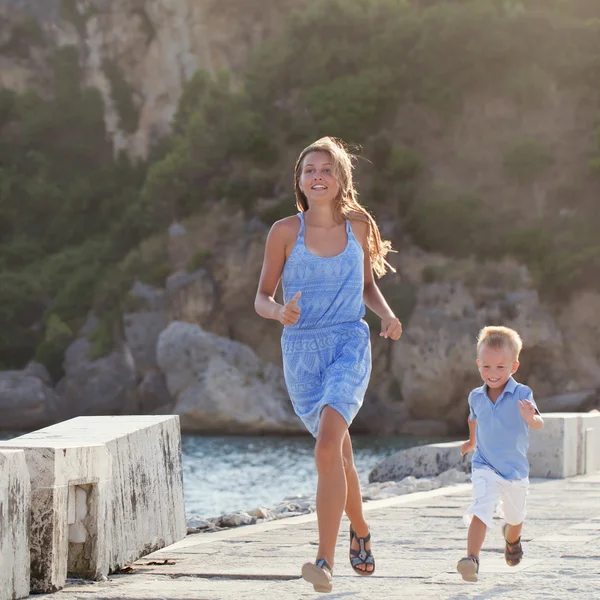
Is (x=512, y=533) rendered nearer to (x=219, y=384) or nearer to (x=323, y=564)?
(x=323, y=564)

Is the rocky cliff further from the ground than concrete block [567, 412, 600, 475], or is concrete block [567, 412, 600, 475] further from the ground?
the rocky cliff

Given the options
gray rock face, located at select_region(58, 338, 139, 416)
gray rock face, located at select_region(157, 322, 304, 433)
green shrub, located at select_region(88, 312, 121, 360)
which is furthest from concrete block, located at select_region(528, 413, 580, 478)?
green shrub, located at select_region(88, 312, 121, 360)

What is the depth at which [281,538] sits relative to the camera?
21.7ft

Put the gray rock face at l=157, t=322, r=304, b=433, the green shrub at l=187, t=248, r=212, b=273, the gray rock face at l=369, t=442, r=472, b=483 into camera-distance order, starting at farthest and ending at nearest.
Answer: the green shrub at l=187, t=248, r=212, b=273
the gray rock face at l=157, t=322, r=304, b=433
the gray rock face at l=369, t=442, r=472, b=483

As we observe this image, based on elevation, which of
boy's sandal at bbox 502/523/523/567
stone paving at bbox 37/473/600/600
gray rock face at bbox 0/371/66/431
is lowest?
gray rock face at bbox 0/371/66/431

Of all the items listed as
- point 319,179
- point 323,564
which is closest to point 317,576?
point 323,564

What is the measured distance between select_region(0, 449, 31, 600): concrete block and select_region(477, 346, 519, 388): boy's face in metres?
1.71

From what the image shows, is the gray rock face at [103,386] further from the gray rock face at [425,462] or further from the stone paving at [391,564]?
the stone paving at [391,564]

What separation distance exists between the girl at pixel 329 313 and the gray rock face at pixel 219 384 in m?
36.5

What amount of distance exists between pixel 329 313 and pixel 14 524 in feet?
4.40

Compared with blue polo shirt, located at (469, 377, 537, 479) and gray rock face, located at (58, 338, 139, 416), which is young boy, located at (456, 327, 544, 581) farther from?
gray rock face, located at (58, 338, 139, 416)

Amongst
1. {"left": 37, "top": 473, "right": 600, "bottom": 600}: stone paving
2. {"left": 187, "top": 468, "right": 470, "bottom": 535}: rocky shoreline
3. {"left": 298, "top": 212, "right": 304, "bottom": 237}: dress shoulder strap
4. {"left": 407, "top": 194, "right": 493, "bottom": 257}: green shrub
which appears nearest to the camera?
{"left": 37, "top": 473, "right": 600, "bottom": 600}: stone paving

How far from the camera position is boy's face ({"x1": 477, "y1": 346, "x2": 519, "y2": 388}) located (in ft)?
16.1

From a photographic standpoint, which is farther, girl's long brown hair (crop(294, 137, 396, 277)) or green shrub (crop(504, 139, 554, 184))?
green shrub (crop(504, 139, 554, 184))
